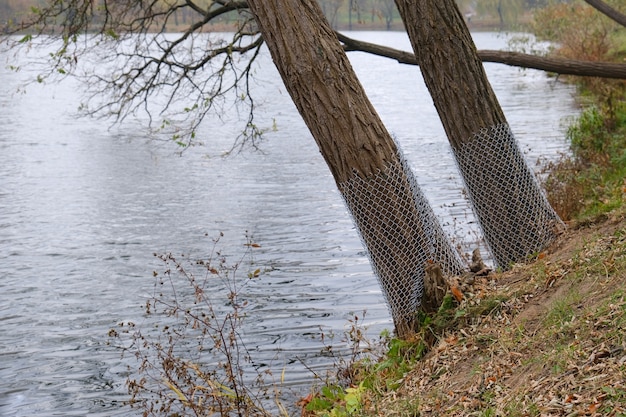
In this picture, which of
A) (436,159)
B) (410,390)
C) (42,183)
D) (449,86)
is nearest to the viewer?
(410,390)

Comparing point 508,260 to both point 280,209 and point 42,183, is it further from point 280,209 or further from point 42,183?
point 42,183

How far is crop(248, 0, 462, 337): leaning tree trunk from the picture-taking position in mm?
6934

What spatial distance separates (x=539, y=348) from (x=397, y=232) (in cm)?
205

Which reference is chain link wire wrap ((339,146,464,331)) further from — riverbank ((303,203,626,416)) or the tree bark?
the tree bark

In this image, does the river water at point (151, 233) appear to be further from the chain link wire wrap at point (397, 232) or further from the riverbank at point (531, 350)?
the riverbank at point (531, 350)

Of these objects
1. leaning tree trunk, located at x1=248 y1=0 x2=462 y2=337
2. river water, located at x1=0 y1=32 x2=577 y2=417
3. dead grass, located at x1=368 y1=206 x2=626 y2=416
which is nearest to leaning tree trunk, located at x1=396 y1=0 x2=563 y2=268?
dead grass, located at x1=368 y1=206 x2=626 y2=416

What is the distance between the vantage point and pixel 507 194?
27.4ft

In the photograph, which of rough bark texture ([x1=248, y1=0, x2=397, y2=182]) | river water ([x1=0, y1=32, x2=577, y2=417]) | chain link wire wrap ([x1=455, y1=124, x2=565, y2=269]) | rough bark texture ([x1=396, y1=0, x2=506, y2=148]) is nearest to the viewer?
rough bark texture ([x1=248, y1=0, x2=397, y2=182])

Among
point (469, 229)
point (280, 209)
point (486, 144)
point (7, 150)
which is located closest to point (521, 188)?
point (486, 144)

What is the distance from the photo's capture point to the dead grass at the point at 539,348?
15.3ft

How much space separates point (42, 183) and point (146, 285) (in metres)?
8.94

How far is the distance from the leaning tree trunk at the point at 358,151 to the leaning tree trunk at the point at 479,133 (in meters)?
1.07

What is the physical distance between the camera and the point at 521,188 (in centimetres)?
837

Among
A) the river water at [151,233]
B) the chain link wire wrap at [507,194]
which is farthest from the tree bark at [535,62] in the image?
the river water at [151,233]
